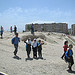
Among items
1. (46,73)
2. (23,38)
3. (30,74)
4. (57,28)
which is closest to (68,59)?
(46,73)

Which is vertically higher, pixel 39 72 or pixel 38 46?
pixel 38 46

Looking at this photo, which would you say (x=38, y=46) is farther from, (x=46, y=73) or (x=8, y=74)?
(x=8, y=74)

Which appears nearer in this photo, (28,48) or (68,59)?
(68,59)

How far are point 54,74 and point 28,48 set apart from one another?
3280mm

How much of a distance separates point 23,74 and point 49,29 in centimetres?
9350

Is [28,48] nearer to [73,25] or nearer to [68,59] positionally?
[68,59]

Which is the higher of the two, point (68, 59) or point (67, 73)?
point (68, 59)

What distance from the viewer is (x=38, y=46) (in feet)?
29.8

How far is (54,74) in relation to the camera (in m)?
5.73

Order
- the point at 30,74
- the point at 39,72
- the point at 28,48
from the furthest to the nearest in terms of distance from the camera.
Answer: the point at 28,48, the point at 39,72, the point at 30,74

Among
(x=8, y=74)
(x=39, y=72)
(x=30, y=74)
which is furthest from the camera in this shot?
(x=39, y=72)

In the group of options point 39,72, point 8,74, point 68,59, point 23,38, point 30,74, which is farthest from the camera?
point 23,38

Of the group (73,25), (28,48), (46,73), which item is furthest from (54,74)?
(73,25)

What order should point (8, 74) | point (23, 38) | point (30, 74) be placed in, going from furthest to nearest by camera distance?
point (23, 38) < point (30, 74) < point (8, 74)
